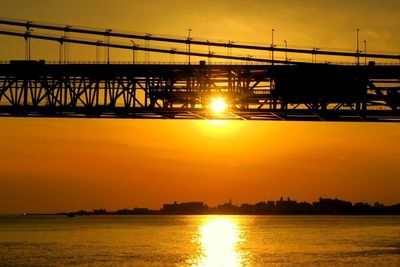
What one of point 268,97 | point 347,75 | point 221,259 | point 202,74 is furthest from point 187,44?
point 221,259

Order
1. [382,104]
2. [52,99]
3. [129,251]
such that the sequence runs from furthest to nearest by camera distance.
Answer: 1. [129,251]
2. [52,99]
3. [382,104]

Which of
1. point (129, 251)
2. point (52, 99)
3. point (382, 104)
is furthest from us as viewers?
point (129, 251)

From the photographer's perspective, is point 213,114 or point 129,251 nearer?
point 213,114

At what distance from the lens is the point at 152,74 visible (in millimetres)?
73812

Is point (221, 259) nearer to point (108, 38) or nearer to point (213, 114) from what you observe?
point (213, 114)

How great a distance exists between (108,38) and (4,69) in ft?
35.1

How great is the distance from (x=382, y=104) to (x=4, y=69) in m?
36.5

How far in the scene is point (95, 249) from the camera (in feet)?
282

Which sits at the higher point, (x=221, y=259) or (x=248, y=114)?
(x=248, y=114)

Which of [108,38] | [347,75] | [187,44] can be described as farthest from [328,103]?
[108,38]

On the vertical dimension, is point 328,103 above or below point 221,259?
above

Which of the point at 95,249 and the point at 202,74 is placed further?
the point at 95,249

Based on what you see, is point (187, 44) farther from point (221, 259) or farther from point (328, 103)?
point (221, 259)

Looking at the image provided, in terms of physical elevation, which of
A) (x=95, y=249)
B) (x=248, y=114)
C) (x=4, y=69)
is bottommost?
(x=95, y=249)
